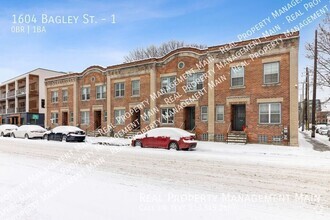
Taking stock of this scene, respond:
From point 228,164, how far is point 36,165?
826cm

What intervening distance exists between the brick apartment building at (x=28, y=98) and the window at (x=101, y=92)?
77.2 feet

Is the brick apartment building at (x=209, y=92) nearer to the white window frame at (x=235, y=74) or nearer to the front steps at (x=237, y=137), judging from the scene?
the white window frame at (x=235, y=74)

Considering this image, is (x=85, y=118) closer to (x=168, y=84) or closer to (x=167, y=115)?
(x=167, y=115)

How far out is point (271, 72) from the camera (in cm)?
1939

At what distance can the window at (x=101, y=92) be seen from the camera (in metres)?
30.0

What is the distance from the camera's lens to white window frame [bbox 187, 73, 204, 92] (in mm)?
22641

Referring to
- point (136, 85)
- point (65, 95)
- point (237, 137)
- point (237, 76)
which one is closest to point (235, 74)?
point (237, 76)

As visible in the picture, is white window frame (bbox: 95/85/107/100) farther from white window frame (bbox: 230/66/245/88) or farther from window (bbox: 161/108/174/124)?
white window frame (bbox: 230/66/245/88)

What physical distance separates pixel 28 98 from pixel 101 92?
24.9 metres

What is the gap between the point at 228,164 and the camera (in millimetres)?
11234

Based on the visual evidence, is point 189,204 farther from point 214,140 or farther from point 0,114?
point 0,114

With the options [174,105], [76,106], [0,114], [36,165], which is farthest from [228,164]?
[0,114]

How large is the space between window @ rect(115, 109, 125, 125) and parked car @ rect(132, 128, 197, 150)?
981 centimetres

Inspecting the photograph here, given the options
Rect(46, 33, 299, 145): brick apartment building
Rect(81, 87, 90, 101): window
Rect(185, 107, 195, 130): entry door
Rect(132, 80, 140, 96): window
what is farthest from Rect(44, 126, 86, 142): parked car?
Rect(185, 107, 195, 130): entry door
